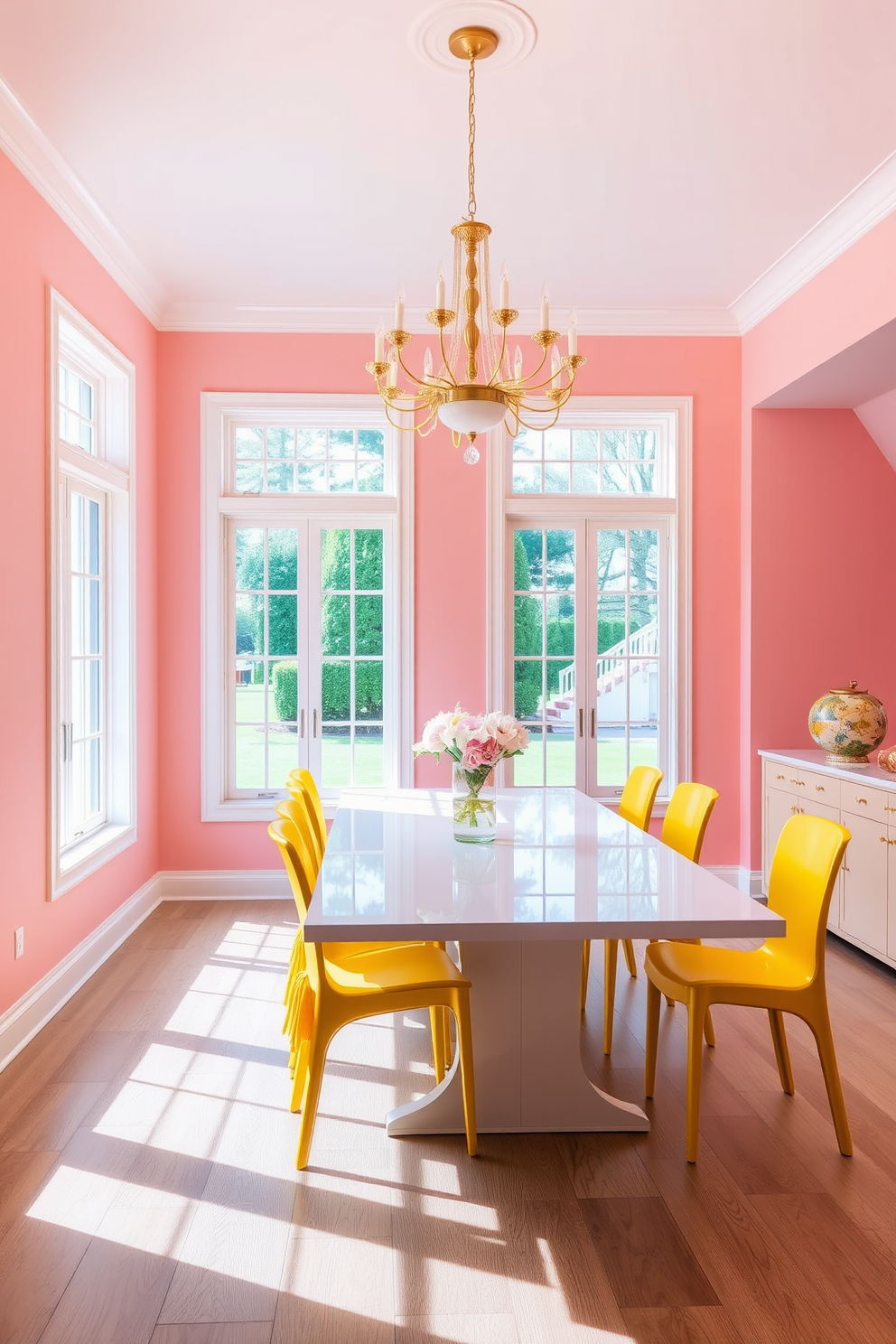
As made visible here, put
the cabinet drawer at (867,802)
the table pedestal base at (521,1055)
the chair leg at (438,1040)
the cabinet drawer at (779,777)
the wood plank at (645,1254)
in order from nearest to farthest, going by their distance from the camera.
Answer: the wood plank at (645,1254)
the table pedestal base at (521,1055)
the chair leg at (438,1040)
the cabinet drawer at (867,802)
the cabinet drawer at (779,777)

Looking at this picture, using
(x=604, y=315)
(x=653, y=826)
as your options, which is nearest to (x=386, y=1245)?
(x=653, y=826)

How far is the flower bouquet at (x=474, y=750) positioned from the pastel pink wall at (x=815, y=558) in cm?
276

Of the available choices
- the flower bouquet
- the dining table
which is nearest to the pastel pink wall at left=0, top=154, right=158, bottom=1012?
the dining table

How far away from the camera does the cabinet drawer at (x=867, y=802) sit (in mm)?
3986

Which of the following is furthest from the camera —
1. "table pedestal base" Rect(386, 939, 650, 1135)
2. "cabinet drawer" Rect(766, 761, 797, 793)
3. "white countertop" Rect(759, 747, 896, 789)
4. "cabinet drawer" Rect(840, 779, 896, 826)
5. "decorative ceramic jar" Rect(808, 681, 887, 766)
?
"cabinet drawer" Rect(766, 761, 797, 793)

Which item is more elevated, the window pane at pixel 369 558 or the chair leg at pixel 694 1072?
the window pane at pixel 369 558

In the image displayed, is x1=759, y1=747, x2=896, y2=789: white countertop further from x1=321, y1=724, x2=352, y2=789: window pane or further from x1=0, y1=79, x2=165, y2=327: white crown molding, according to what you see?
x1=0, y1=79, x2=165, y2=327: white crown molding

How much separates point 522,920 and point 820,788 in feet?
9.62

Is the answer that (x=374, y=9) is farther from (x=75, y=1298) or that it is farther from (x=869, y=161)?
(x=75, y=1298)

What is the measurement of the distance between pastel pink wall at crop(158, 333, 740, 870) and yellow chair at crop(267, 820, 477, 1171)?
2.74 m

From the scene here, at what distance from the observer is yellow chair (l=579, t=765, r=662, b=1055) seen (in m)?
3.26

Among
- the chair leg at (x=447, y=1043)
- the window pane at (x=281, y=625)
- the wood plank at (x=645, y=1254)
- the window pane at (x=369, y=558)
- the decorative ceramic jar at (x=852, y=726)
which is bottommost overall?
the wood plank at (x=645, y=1254)

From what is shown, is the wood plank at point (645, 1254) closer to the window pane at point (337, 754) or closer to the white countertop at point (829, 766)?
the white countertop at point (829, 766)

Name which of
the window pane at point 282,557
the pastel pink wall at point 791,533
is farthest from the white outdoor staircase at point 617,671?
the window pane at point 282,557
